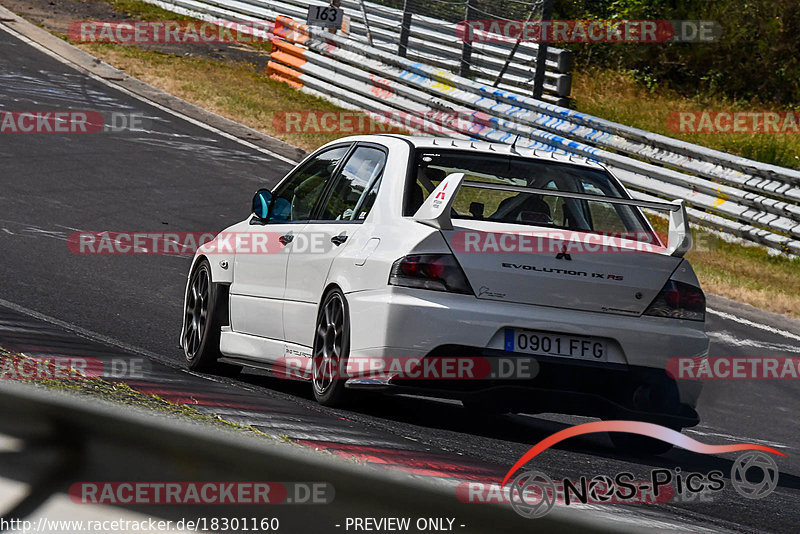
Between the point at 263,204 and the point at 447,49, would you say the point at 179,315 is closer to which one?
the point at 263,204

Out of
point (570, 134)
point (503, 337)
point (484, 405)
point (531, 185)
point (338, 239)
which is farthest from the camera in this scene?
point (570, 134)

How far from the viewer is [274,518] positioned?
221 cm

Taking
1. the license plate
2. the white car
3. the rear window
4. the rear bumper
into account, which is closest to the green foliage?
the rear window

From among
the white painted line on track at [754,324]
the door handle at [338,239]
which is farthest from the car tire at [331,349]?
the white painted line on track at [754,324]

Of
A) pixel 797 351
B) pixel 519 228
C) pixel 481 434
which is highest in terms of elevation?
pixel 519 228

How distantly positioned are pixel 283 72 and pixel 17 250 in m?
13.7

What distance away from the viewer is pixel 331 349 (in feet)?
19.7

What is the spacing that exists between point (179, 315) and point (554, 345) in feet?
14.4

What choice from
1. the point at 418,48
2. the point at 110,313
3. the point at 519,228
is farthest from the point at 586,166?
the point at 418,48

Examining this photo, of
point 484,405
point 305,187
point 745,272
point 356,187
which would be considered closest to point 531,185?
point 356,187

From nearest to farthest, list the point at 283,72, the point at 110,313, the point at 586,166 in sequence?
the point at 586,166 < the point at 110,313 < the point at 283,72

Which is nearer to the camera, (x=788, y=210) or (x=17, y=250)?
(x=17, y=250)

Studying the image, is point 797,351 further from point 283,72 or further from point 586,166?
point 283,72

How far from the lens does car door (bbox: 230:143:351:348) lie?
269 inches
